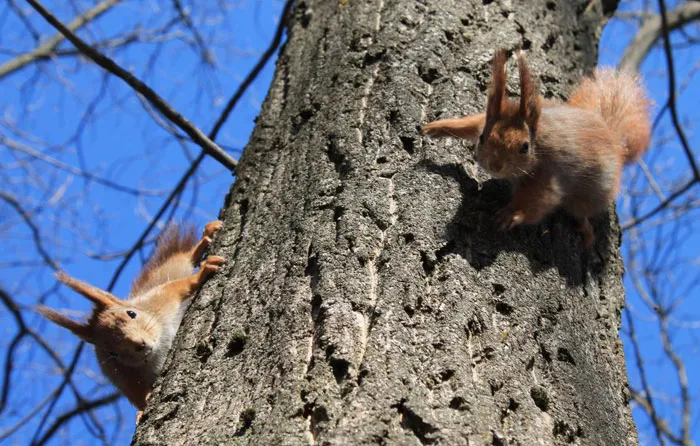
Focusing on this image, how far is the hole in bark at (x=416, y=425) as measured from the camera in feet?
4.42

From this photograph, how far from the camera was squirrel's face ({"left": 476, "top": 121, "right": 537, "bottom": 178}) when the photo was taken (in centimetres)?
211

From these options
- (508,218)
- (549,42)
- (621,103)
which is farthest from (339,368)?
(621,103)

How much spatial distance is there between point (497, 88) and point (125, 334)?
175 centimetres

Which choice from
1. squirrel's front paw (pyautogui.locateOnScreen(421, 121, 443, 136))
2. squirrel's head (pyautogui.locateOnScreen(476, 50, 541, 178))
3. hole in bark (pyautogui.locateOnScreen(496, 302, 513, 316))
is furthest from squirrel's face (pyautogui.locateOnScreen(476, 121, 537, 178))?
hole in bark (pyautogui.locateOnScreen(496, 302, 513, 316))

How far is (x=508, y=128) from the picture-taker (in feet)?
7.45

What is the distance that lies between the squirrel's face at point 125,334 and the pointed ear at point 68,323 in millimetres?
29

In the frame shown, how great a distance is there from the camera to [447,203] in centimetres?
183

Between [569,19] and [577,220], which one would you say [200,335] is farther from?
[569,19]

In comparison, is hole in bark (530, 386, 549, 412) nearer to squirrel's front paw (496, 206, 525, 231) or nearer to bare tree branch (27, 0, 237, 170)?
squirrel's front paw (496, 206, 525, 231)

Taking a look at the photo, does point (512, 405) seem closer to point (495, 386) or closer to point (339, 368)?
point (495, 386)

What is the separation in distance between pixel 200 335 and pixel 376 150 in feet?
2.02

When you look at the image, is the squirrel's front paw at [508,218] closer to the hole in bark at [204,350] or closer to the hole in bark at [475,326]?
the hole in bark at [475,326]

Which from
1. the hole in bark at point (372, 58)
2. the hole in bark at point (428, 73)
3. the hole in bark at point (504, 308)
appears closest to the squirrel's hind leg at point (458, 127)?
the hole in bark at point (428, 73)

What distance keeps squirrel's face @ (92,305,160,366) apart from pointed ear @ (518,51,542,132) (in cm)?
166
